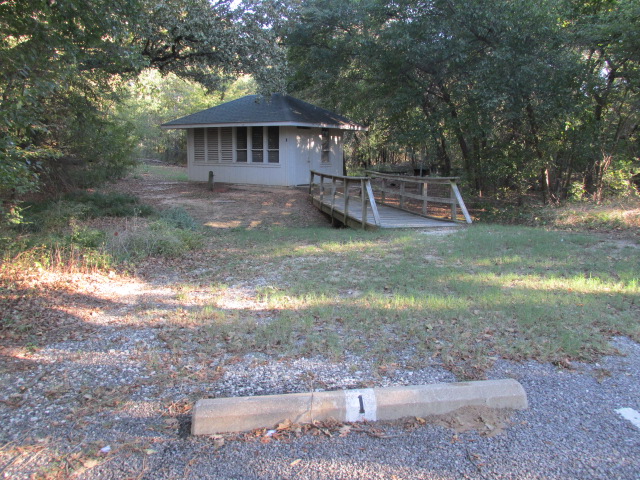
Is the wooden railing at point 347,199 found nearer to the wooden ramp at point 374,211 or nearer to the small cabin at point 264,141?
the wooden ramp at point 374,211

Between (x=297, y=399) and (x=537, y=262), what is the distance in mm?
5512

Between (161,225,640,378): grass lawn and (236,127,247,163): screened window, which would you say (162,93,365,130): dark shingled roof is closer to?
(236,127,247,163): screened window

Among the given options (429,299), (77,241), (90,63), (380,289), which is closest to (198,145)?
(90,63)

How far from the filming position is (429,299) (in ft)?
18.0

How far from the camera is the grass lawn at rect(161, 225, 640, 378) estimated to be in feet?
13.9

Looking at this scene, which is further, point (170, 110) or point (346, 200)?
point (170, 110)

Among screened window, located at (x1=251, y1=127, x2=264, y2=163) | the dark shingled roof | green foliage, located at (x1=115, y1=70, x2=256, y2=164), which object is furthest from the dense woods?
green foliage, located at (x1=115, y1=70, x2=256, y2=164)

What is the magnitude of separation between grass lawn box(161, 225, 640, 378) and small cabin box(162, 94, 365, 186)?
10702mm

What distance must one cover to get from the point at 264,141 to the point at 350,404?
17.4 m

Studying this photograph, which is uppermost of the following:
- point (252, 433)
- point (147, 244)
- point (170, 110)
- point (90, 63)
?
point (170, 110)

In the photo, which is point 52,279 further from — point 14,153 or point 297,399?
point 297,399

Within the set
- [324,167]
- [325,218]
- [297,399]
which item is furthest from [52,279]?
[324,167]

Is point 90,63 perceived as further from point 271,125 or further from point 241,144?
→ point 241,144

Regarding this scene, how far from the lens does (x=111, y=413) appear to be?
3195 millimetres
